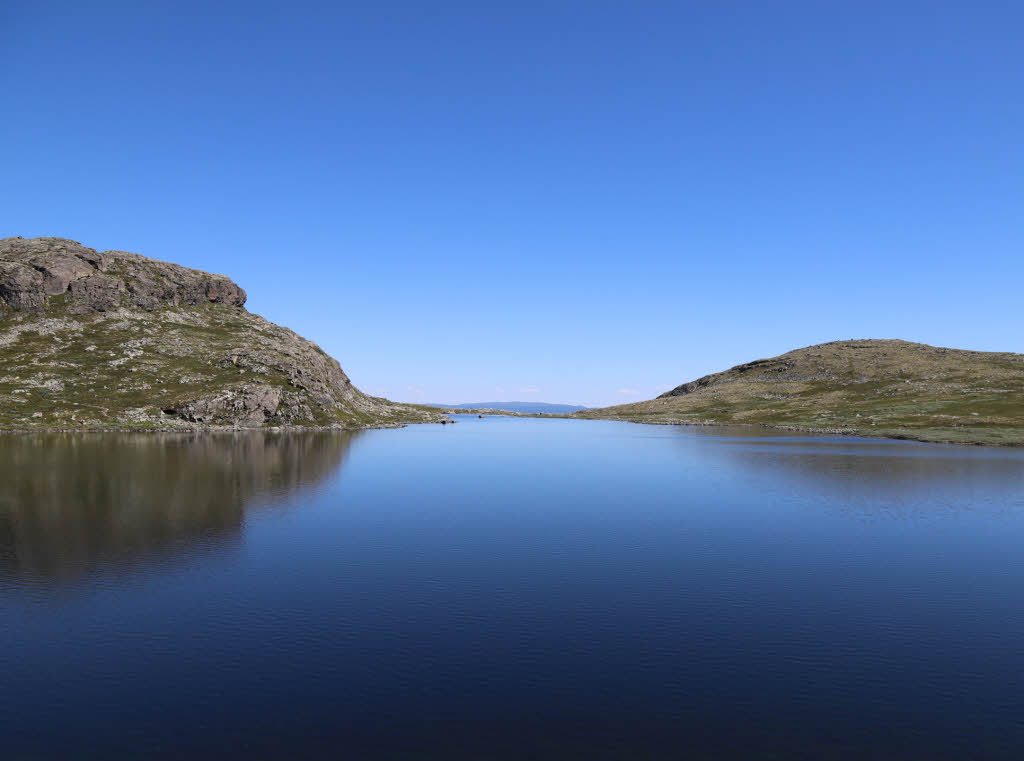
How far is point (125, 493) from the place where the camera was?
71.6m

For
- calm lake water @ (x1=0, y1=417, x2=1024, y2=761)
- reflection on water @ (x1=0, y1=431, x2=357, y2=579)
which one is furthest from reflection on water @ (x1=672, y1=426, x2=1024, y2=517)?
reflection on water @ (x1=0, y1=431, x2=357, y2=579)

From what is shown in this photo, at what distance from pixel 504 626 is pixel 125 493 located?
6043 centimetres

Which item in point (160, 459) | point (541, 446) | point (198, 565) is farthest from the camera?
point (541, 446)

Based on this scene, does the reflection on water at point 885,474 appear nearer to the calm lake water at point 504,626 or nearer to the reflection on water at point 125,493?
the calm lake water at point 504,626

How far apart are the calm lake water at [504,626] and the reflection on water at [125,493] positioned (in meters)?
0.58

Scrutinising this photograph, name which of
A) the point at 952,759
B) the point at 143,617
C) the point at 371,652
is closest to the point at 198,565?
the point at 143,617

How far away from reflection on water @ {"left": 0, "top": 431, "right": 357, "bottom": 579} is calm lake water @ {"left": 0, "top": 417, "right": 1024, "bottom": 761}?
23.0 inches

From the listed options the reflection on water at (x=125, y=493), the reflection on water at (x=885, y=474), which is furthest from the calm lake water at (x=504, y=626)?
→ the reflection on water at (x=885, y=474)

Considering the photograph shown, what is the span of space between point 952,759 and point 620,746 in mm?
12121

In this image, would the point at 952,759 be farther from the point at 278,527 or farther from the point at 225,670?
the point at 278,527

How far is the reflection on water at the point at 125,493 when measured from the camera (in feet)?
156

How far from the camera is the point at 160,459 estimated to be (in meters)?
105

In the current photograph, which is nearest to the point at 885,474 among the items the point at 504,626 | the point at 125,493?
the point at 504,626

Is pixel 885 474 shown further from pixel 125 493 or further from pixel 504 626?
pixel 125 493
